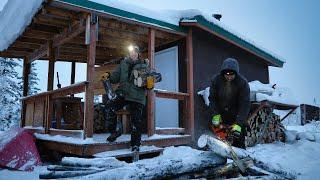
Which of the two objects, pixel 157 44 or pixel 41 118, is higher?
pixel 157 44

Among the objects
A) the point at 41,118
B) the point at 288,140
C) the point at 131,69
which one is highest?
the point at 131,69

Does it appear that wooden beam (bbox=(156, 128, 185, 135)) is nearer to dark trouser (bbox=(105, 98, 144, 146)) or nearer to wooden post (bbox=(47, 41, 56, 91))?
dark trouser (bbox=(105, 98, 144, 146))

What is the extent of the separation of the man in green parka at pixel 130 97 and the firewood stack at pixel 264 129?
5.03 m

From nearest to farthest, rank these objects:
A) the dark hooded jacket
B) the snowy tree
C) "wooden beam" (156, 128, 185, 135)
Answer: the dark hooded jacket
"wooden beam" (156, 128, 185, 135)
the snowy tree

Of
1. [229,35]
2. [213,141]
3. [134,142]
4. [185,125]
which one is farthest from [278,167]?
[229,35]

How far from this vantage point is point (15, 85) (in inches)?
899

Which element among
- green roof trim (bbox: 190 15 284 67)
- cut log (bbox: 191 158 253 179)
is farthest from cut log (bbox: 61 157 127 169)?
green roof trim (bbox: 190 15 284 67)

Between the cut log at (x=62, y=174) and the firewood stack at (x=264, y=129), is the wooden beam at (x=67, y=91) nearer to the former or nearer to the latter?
the cut log at (x=62, y=174)

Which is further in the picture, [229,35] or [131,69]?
[229,35]

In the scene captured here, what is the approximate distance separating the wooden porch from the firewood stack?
260 cm

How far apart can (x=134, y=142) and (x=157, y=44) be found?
4.82 meters

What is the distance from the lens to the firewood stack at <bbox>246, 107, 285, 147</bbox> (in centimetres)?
1073

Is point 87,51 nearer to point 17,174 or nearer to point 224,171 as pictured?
point 17,174

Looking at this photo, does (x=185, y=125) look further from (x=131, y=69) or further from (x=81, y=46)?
(x=81, y=46)
